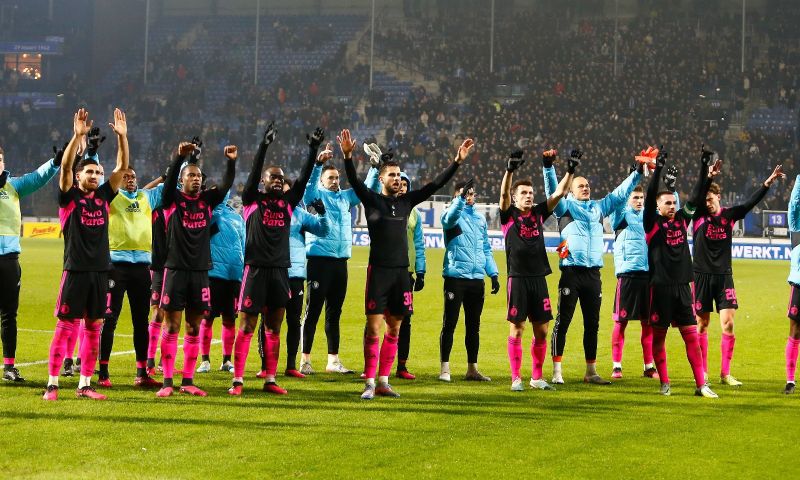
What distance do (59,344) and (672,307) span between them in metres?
5.83

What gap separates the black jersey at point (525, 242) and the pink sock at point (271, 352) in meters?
2.48

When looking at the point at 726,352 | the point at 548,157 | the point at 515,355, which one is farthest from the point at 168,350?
the point at 726,352

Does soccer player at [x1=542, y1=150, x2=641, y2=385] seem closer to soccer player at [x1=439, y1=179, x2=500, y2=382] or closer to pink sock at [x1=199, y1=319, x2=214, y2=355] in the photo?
soccer player at [x1=439, y1=179, x2=500, y2=382]

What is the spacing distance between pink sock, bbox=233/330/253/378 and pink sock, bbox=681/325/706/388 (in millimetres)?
4287

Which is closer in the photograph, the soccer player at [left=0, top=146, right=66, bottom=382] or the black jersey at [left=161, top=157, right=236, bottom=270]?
the black jersey at [left=161, top=157, right=236, bottom=270]

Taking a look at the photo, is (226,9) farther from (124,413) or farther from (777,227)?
(124,413)

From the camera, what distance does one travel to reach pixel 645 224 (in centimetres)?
1099

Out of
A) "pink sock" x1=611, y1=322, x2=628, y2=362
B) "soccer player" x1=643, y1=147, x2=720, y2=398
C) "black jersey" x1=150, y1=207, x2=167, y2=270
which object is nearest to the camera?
"black jersey" x1=150, y1=207, x2=167, y2=270

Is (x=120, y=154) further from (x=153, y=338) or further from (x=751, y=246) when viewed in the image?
(x=751, y=246)

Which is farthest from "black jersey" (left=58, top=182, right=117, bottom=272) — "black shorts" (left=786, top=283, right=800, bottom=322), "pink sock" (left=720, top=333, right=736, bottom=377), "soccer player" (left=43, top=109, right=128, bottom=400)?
"black shorts" (left=786, top=283, right=800, bottom=322)

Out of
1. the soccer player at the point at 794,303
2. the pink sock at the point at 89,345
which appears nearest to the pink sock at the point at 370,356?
the pink sock at the point at 89,345

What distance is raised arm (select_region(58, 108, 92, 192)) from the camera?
365 inches

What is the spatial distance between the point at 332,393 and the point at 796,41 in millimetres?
42351

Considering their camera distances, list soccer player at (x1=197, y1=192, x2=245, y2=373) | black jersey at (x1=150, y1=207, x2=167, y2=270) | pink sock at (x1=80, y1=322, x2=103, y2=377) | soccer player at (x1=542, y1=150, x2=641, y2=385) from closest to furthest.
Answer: pink sock at (x1=80, y1=322, x2=103, y2=377) → black jersey at (x1=150, y1=207, x2=167, y2=270) → soccer player at (x1=197, y1=192, x2=245, y2=373) → soccer player at (x1=542, y1=150, x2=641, y2=385)
